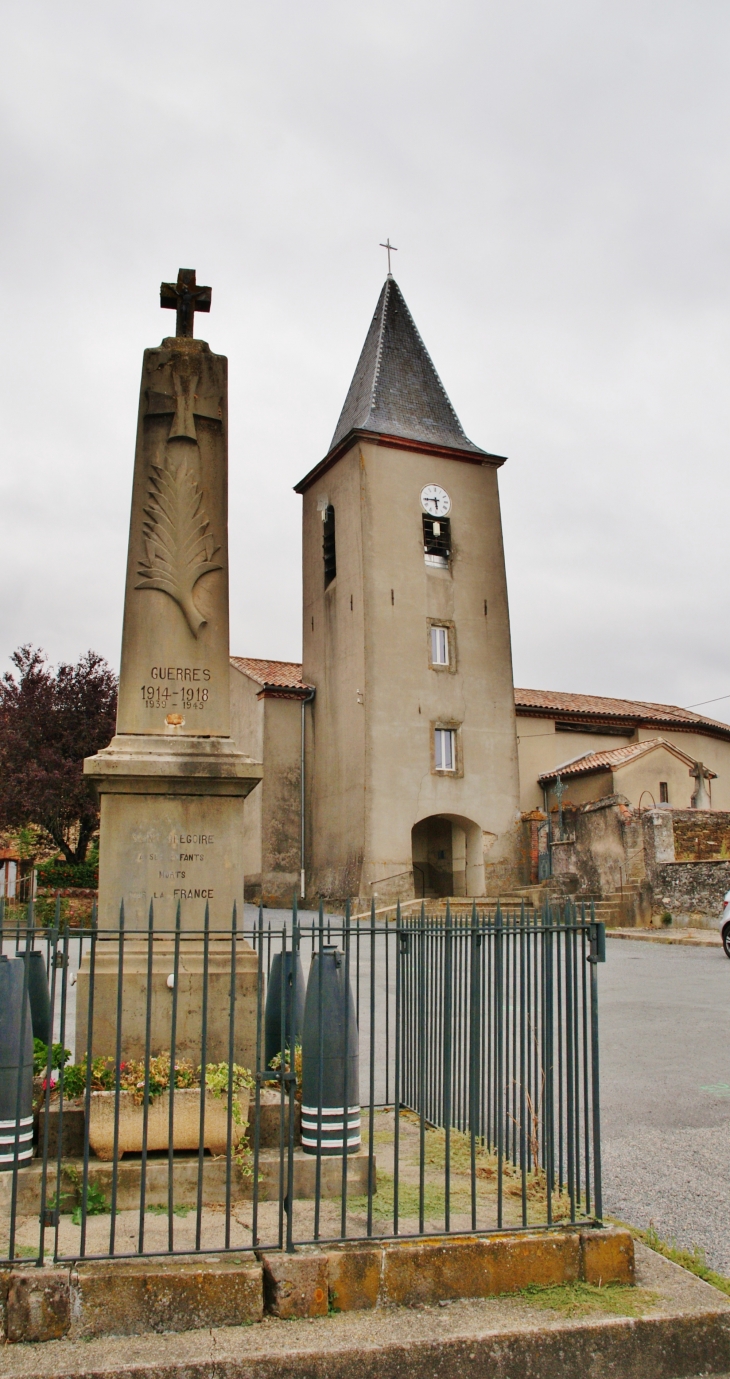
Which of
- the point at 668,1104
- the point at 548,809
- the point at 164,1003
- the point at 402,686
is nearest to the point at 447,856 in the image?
the point at 548,809

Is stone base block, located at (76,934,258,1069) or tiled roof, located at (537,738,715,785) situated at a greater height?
tiled roof, located at (537,738,715,785)

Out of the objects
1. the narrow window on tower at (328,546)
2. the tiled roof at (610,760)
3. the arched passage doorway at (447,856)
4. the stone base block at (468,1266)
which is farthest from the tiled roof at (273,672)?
the stone base block at (468,1266)

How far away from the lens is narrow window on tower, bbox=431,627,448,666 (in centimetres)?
2909

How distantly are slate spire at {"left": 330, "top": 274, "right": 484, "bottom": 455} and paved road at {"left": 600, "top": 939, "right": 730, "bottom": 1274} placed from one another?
797 inches

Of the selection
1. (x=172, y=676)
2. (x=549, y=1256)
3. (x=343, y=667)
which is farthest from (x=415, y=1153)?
(x=343, y=667)

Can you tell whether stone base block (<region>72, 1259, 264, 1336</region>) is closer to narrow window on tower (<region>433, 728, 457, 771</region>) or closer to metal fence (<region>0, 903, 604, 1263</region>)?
Answer: metal fence (<region>0, 903, 604, 1263</region>)

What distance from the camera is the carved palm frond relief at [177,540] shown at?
19.9 feet

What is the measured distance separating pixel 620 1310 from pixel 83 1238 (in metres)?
2.00

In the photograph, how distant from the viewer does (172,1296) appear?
12.1 ft

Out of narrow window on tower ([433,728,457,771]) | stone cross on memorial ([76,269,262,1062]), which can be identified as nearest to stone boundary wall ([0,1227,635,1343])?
stone cross on memorial ([76,269,262,1062])

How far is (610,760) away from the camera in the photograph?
2994cm

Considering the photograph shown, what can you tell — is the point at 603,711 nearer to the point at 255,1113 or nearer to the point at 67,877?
the point at 67,877

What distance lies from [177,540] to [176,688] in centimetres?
90

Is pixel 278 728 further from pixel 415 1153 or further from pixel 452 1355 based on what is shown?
pixel 452 1355
